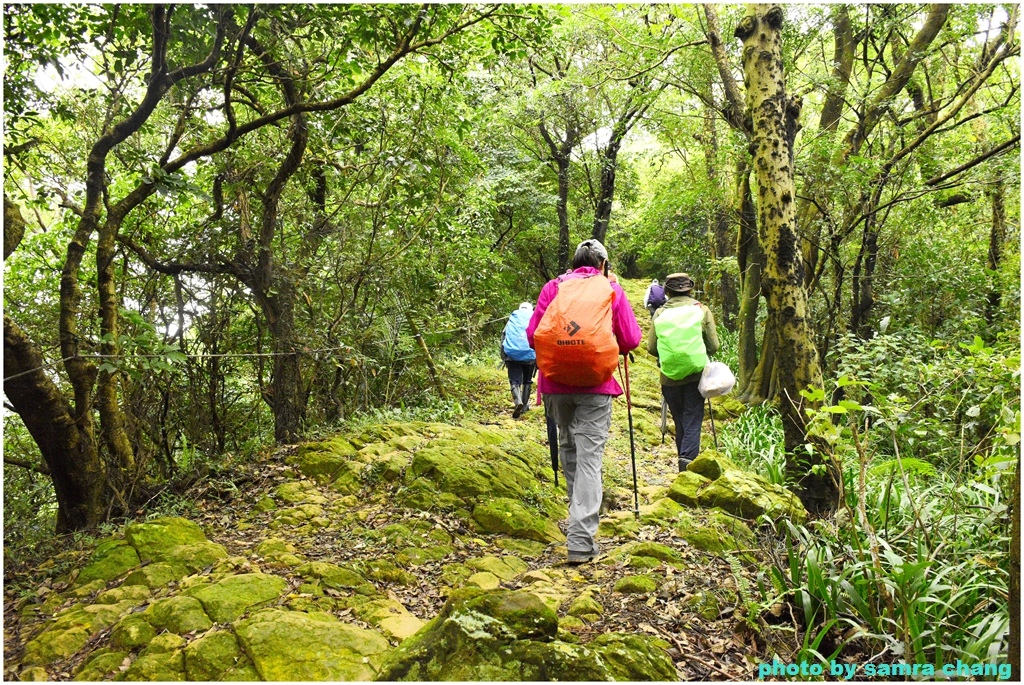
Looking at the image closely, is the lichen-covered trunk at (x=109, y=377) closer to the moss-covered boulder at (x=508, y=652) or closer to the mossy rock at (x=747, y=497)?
the moss-covered boulder at (x=508, y=652)

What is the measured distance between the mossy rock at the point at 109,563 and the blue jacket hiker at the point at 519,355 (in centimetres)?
484

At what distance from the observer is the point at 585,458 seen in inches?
183

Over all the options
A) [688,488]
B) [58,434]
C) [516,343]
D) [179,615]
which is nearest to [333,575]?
[179,615]

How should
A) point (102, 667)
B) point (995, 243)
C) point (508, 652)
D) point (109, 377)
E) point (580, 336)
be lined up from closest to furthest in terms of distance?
point (508, 652) < point (102, 667) < point (580, 336) < point (109, 377) < point (995, 243)

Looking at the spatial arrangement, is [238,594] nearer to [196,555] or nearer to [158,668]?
[158,668]

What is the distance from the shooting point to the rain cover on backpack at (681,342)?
21.2ft

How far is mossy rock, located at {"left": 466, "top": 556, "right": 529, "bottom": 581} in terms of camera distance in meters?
4.41

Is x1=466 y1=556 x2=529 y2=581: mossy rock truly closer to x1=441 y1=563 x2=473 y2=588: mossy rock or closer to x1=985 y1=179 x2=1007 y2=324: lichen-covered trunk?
x1=441 y1=563 x2=473 y2=588: mossy rock

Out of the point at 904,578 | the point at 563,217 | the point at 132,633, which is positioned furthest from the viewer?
the point at 563,217

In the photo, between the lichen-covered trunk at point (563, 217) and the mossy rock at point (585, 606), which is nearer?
the mossy rock at point (585, 606)

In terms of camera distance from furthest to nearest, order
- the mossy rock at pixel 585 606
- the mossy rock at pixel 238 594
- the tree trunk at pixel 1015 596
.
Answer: the mossy rock at pixel 585 606 < the mossy rock at pixel 238 594 < the tree trunk at pixel 1015 596

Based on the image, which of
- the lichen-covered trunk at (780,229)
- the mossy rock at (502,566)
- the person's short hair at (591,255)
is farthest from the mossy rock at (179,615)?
the lichen-covered trunk at (780,229)

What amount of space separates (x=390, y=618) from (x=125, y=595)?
1687 mm

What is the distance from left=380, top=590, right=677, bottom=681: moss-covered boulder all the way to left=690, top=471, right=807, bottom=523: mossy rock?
8.81ft
